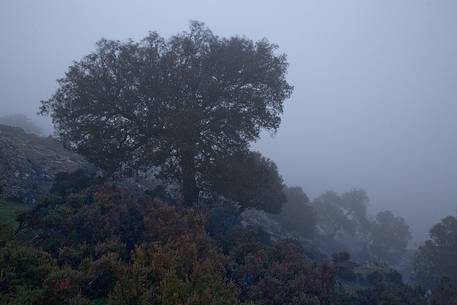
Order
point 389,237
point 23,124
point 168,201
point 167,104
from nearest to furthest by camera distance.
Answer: point 167,104 → point 168,201 → point 389,237 → point 23,124

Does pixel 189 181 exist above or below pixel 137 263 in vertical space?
above

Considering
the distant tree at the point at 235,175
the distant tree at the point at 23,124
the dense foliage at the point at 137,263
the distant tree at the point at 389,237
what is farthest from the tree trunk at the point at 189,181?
the distant tree at the point at 389,237

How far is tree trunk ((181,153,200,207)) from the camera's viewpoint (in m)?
23.9

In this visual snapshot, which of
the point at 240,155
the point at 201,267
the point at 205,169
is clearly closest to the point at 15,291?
the point at 201,267

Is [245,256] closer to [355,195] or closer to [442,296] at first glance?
[442,296]

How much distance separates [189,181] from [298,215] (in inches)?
1428

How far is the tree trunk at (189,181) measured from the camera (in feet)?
78.3

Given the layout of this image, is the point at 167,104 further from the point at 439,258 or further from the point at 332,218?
the point at 332,218

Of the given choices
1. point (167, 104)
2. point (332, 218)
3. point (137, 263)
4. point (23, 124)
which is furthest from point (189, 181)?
point (23, 124)

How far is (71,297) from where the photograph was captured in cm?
930

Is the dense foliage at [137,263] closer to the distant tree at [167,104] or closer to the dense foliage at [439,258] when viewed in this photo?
the distant tree at [167,104]

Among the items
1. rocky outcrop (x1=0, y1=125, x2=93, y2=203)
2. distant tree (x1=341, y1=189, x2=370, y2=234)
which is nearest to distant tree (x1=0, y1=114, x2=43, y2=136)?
rocky outcrop (x1=0, y1=125, x2=93, y2=203)

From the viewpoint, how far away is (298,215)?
57438mm

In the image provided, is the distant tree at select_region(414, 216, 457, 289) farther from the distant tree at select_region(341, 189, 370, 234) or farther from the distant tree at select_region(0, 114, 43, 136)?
the distant tree at select_region(0, 114, 43, 136)
